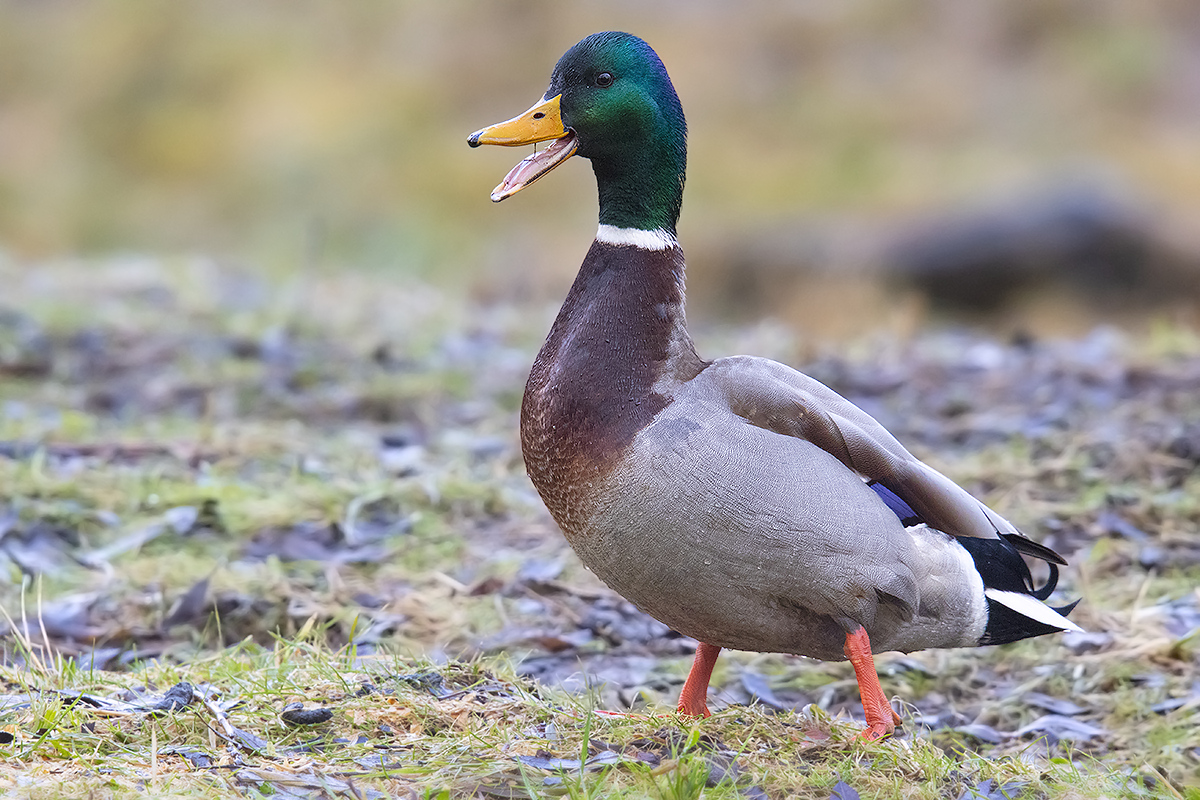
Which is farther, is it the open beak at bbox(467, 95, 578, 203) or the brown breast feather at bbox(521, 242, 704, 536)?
the open beak at bbox(467, 95, 578, 203)

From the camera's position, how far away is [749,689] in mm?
3578

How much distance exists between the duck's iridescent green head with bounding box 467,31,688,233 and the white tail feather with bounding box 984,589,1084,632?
1.07m

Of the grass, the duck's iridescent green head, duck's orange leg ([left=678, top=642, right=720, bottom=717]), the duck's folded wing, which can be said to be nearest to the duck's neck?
the duck's iridescent green head

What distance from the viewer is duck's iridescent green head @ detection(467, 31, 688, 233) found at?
9.68 feet

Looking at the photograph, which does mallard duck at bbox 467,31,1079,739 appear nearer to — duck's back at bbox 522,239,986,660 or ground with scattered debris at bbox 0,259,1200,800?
duck's back at bbox 522,239,986,660

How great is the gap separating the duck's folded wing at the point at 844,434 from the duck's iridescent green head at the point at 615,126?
0.41 meters

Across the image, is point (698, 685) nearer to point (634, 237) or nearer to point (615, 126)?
point (634, 237)

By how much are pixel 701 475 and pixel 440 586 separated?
5.53 feet

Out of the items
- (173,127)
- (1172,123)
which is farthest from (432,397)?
(1172,123)

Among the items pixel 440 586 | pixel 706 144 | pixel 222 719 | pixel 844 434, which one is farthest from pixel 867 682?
pixel 706 144

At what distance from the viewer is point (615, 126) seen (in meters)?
2.96

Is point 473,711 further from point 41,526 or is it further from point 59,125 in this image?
point 59,125

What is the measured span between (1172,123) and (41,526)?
16462mm

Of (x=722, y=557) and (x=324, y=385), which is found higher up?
(x=722, y=557)
